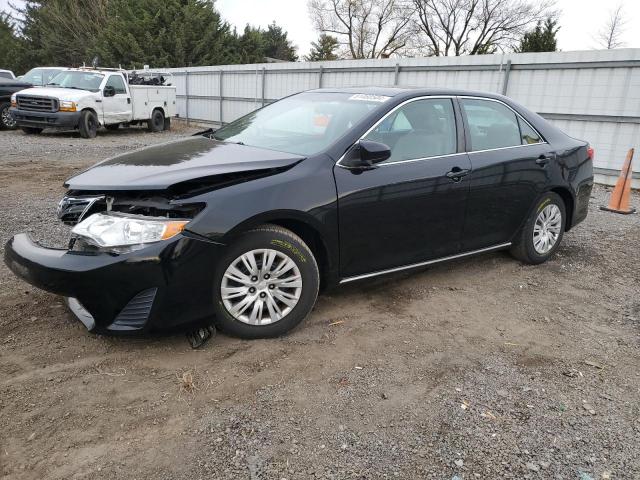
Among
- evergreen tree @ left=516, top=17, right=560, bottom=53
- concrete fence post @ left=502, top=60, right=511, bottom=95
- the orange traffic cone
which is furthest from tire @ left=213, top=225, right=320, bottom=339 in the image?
evergreen tree @ left=516, top=17, right=560, bottom=53

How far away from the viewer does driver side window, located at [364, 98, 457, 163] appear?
368 cm

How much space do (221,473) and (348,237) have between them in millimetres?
1725

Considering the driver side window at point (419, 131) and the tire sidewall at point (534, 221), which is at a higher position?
the driver side window at point (419, 131)

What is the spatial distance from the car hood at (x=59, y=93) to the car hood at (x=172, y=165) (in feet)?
38.4

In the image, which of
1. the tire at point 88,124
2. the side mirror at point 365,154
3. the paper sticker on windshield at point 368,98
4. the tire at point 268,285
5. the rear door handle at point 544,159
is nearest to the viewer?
the tire at point 268,285

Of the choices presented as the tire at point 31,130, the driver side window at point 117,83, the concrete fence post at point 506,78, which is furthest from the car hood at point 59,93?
the concrete fence post at point 506,78

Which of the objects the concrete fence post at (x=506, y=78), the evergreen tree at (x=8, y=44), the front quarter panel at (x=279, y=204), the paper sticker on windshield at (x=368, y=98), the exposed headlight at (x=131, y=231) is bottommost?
the exposed headlight at (x=131, y=231)

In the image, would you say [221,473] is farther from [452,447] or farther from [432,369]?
[432,369]

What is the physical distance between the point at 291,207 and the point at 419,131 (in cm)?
136

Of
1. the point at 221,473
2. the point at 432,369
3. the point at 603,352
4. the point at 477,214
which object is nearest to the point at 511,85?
the point at 477,214

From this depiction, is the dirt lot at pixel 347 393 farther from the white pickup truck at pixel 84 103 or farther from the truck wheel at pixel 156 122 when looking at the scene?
the truck wheel at pixel 156 122

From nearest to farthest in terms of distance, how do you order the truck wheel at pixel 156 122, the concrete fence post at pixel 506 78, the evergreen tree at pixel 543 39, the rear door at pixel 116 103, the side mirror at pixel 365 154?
the side mirror at pixel 365 154 < the concrete fence post at pixel 506 78 < the rear door at pixel 116 103 < the truck wheel at pixel 156 122 < the evergreen tree at pixel 543 39

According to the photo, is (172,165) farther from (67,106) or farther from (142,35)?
(142,35)

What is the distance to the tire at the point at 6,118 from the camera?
15.0m
